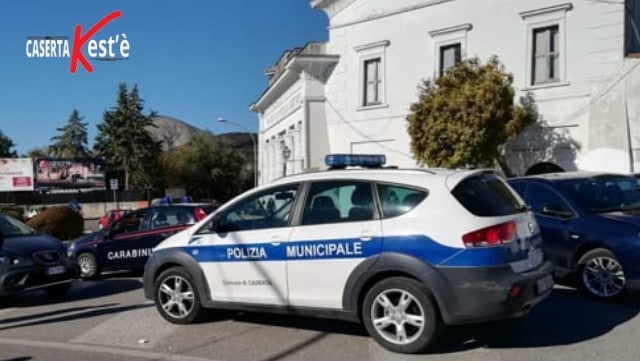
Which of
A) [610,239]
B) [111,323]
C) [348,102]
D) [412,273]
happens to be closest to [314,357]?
[412,273]

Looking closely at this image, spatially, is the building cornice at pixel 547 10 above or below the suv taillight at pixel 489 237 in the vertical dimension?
above

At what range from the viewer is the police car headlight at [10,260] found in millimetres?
9035

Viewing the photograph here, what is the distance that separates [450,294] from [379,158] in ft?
7.36

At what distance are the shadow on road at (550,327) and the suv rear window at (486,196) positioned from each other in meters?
1.28

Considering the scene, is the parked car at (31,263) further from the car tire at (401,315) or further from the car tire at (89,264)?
the car tire at (401,315)

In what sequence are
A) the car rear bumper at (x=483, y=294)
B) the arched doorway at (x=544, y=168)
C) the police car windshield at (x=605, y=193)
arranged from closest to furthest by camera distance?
the car rear bumper at (x=483, y=294)
the police car windshield at (x=605, y=193)
the arched doorway at (x=544, y=168)

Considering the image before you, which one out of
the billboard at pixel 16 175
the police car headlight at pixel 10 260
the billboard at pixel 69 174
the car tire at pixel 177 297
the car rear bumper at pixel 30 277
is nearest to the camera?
the car tire at pixel 177 297

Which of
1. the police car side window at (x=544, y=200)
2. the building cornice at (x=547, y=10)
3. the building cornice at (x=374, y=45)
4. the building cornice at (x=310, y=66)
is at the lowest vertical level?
the police car side window at (x=544, y=200)

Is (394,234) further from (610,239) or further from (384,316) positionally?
(610,239)

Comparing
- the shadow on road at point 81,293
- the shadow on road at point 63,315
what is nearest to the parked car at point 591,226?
the shadow on road at point 63,315

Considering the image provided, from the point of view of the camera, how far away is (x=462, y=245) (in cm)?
557

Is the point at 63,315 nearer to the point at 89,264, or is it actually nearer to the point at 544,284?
the point at 89,264

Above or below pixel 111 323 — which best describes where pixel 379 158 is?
above

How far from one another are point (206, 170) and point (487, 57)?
165ft
